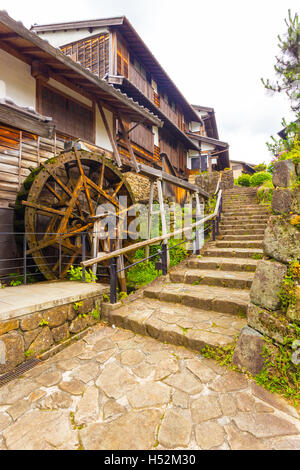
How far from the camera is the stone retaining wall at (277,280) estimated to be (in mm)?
1996

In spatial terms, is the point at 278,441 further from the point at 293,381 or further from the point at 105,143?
the point at 105,143

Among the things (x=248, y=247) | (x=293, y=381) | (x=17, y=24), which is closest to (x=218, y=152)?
(x=248, y=247)

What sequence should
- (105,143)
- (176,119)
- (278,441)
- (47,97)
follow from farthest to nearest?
(176,119)
(105,143)
(47,97)
(278,441)

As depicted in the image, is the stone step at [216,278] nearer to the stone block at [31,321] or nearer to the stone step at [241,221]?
the stone block at [31,321]

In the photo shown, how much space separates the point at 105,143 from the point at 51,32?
8.41 m

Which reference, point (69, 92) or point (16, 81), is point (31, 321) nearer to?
point (16, 81)

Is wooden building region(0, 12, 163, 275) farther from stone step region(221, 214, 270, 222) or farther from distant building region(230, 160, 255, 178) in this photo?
distant building region(230, 160, 255, 178)

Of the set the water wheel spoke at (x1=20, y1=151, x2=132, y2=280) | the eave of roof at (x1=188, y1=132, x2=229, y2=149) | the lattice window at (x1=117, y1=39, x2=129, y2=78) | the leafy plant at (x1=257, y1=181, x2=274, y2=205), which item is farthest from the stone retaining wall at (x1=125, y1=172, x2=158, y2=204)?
the eave of roof at (x1=188, y1=132, x2=229, y2=149)

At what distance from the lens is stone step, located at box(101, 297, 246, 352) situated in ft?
8.50

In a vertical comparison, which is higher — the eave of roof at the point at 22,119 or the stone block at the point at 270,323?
the eave of roof at the point at 22,119

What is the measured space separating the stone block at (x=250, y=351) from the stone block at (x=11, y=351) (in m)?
2.33

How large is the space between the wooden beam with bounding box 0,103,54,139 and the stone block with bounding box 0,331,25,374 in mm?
2479

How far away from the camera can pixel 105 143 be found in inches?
292

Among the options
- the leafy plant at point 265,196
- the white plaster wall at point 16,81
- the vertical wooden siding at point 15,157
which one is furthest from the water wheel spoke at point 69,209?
the leafy plant at point 265,196
